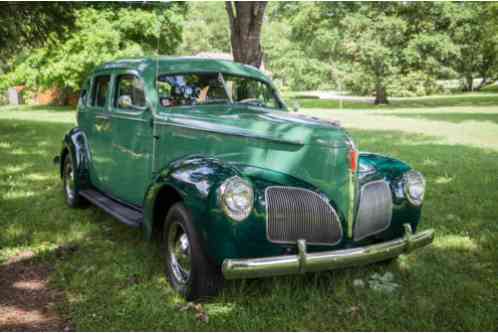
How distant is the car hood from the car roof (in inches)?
20.6

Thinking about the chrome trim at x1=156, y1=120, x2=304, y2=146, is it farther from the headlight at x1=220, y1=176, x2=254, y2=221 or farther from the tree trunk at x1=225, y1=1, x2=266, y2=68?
Answer: the tree trunk at x1=225, y1=1, x2=266, y2=68

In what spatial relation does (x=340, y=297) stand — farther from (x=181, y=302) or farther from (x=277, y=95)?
(x=277, y=95)

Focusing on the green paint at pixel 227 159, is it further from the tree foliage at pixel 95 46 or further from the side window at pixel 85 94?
the tree foliage at pixel 95 46

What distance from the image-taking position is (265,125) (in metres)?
3.66

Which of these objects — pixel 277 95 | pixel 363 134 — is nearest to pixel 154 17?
pixel 363 134

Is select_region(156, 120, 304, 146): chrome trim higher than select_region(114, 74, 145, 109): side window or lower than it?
lower

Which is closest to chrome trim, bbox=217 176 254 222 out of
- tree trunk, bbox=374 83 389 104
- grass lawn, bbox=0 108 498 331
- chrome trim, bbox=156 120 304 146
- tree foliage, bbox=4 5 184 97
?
chrome trim, bbox=156 120 304 146

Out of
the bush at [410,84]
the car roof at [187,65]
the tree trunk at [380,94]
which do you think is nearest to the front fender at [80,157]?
the car roof at [187,65]

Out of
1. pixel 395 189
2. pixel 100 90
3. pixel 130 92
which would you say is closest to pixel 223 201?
pixel 395 189

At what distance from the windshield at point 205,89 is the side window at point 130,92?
243 mm

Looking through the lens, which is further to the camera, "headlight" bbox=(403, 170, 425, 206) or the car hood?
"headlight" bbox=(403, 170, 425, 206)

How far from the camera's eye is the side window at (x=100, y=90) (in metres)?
5.54

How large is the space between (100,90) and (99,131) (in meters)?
0.60

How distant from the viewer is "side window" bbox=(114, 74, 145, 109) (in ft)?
14.9
